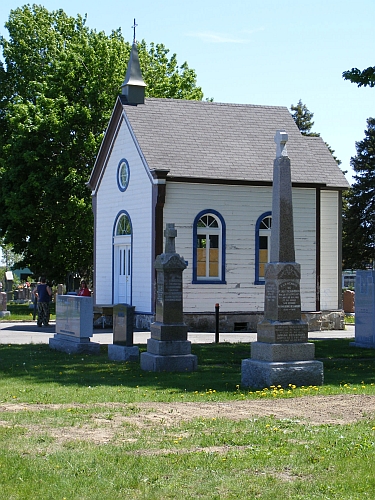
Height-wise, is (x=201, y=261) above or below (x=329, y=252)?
below

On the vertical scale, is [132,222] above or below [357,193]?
below

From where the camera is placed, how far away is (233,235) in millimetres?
29094

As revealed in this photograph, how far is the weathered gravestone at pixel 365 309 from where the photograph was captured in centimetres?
2214

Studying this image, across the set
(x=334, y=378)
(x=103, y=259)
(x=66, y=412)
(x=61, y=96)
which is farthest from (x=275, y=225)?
(x=61, y=96)

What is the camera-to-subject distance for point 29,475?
7832mm

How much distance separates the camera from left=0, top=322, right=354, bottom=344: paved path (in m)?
24.1

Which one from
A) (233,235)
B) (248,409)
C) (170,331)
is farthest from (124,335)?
(233,235)

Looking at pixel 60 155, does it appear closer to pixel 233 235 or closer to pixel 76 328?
pixel 233 235

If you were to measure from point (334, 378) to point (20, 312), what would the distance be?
28.6m

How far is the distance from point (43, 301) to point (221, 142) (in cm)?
803

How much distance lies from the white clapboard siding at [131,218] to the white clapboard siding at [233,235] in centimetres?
106

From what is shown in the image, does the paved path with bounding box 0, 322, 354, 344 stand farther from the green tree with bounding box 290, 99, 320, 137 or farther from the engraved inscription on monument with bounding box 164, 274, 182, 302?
the green tree with bounding box 290, 99, 320, 137

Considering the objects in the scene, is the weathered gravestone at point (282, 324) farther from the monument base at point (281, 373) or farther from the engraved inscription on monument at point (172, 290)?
the engraved inscription on monument at point (172, 290)

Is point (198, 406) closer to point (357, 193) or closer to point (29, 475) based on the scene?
point (29, 475)
